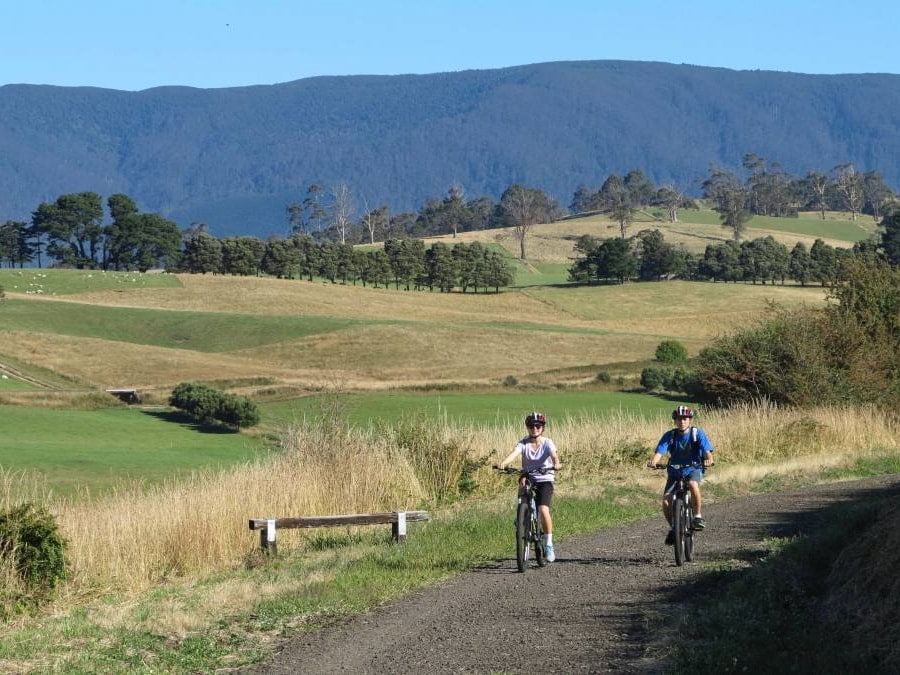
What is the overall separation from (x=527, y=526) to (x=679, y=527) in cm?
159

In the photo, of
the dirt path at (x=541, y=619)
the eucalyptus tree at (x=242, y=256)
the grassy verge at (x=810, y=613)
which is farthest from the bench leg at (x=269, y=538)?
the eucalyptus tree at (x=242, y=256)

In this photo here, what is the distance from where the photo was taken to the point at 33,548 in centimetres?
1487

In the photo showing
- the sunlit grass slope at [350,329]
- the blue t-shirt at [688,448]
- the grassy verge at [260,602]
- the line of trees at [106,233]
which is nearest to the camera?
the grassy verge at [260,602]

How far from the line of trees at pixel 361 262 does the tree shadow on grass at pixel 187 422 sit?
83.2 metres

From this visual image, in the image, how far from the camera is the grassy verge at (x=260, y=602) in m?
10.6

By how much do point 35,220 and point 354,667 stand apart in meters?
162

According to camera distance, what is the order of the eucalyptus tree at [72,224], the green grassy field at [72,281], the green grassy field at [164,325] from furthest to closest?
the eucalyptus tree at [72,224] < the green grassy field at [72,281] < the green grassy field at [164,325]

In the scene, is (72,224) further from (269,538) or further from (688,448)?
(688,448)

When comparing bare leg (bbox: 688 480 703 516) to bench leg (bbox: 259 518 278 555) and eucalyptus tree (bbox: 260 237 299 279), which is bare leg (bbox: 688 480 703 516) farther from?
eucalyptus tree (bbox: 260 237 299 279)

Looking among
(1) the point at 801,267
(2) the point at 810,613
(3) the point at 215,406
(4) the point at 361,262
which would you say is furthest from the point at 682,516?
(1) the point at 801,267

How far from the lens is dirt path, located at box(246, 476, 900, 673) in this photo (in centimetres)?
987

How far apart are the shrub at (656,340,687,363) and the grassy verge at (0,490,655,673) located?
5627 centimetres

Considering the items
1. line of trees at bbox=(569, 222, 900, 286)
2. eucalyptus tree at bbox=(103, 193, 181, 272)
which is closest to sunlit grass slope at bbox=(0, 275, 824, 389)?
line of trees at bbox=(569, 222, 900, 286)

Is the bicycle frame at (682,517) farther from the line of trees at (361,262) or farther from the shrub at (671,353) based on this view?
the line of trees at (361,262)
